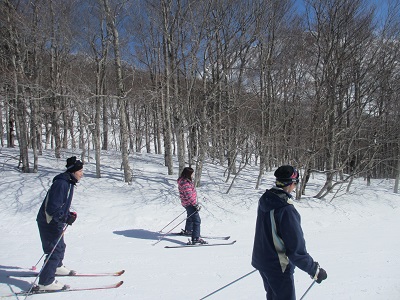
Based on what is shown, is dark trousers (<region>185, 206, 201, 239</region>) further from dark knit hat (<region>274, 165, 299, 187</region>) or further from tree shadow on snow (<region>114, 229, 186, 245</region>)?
dark knit hat (<region>274, 165, 299, 187</region>)

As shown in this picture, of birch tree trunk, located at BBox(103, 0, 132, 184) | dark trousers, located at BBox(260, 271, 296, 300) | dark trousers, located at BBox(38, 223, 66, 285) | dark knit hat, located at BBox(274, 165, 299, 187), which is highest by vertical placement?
birch tree trunk, located at BBox(103, 0, 132, 184)

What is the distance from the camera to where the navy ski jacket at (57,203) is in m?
4.35

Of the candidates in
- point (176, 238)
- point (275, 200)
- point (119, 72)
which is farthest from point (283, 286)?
point (119, 72)

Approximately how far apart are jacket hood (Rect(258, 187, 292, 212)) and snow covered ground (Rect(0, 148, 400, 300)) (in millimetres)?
2041

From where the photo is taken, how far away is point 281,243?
2844mm

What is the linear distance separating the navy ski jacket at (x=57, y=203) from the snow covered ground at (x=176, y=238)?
99cm

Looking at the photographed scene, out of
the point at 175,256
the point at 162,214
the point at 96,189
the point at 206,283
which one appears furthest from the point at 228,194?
the point at 206,283

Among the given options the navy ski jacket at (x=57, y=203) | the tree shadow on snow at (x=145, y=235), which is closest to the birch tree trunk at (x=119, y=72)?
the tree shadow on snow at (x=145, y=235)

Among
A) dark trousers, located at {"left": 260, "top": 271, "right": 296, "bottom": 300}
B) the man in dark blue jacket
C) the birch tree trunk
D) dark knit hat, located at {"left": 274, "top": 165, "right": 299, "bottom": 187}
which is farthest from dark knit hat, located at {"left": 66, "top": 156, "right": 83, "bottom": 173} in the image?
the birch tree trunk

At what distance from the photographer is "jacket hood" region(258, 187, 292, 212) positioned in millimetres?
2849

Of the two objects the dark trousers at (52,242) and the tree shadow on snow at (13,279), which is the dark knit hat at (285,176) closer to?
the dark trousers at (52,242)

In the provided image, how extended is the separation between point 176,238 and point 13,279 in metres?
3.66

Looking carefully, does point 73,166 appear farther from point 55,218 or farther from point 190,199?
point 190,199

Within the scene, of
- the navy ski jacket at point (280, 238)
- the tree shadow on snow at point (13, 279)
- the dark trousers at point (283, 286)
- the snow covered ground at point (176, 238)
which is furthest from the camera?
the snow covered ground at point (176, 238)
